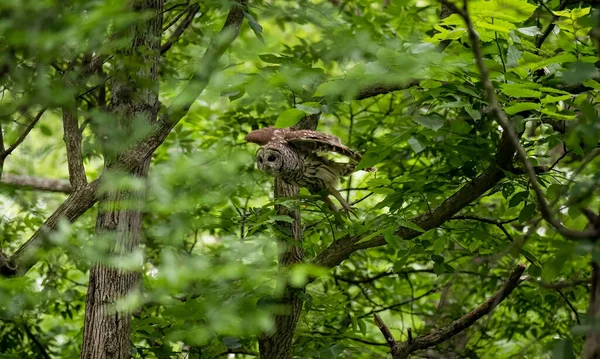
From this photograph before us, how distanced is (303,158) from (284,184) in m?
0.29

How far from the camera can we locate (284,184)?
124 inches

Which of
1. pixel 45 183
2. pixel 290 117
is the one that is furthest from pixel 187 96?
pixel 45 183

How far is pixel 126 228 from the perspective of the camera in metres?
2.97

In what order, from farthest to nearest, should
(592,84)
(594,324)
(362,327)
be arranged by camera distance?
(362,327)
(592,84)
(594,324)

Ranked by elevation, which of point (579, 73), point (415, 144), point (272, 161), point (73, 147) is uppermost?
point (73, 147)

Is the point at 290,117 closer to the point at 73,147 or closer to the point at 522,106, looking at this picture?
the point at 522,106

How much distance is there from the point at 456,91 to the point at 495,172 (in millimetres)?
342

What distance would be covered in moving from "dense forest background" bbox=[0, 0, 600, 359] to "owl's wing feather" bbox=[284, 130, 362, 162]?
0.50 ft

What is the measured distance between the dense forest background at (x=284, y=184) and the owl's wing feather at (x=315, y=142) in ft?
0.50

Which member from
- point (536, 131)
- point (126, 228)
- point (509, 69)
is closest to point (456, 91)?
point (509, 69)

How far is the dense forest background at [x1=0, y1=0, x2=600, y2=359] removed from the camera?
2.04m

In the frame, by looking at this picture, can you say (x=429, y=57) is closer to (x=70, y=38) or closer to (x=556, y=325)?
(x=70, y=38)

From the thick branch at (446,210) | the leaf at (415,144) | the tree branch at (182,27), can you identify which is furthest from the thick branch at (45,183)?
the leaf at (415,144)

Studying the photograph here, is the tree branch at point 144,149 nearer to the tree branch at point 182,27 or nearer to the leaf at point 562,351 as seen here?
the tree branch at point 182,27
